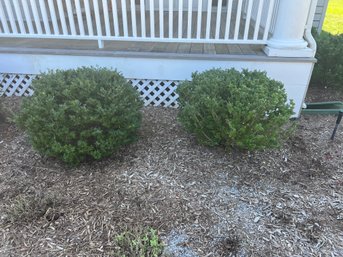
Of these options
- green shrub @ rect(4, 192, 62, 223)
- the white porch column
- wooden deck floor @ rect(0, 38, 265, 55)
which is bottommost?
green shrub @ rect(4, 192, 62, 223)

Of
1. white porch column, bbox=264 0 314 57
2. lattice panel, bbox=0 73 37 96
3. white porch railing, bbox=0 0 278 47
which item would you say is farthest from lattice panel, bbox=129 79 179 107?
lattice panel, bbox=0 73 37 96

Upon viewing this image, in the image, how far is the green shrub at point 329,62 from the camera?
13.7 feet

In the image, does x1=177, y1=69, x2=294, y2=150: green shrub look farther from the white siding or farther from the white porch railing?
the white siding

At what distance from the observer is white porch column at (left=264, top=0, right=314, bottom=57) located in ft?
9.90

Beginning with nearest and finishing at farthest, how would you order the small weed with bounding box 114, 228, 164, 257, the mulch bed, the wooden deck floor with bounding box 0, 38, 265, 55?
the small weed with bounding box 114, 228, 164, 257 < the mulch bed < the wooden deck floor with bounding box 0, 38, 265, 55

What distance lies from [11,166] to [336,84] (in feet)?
14.4

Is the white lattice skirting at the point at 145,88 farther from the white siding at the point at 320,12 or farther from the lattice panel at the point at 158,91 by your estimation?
the white siding at the point at 320,12

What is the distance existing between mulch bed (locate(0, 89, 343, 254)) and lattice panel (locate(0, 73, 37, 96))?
106cm

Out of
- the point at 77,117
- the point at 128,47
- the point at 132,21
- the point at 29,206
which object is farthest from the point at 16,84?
the point at 29,206

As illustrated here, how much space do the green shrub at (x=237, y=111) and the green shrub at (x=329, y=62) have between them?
77.9 inches

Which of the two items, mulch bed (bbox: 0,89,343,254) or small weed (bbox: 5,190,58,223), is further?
small weed (bbox: 5,190,58,223)

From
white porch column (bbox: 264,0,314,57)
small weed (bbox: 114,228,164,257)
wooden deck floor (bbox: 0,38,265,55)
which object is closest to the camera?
small weed (bbox: 114,228,164,257)

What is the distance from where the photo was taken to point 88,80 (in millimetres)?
2580

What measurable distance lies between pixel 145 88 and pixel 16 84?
1.77m
